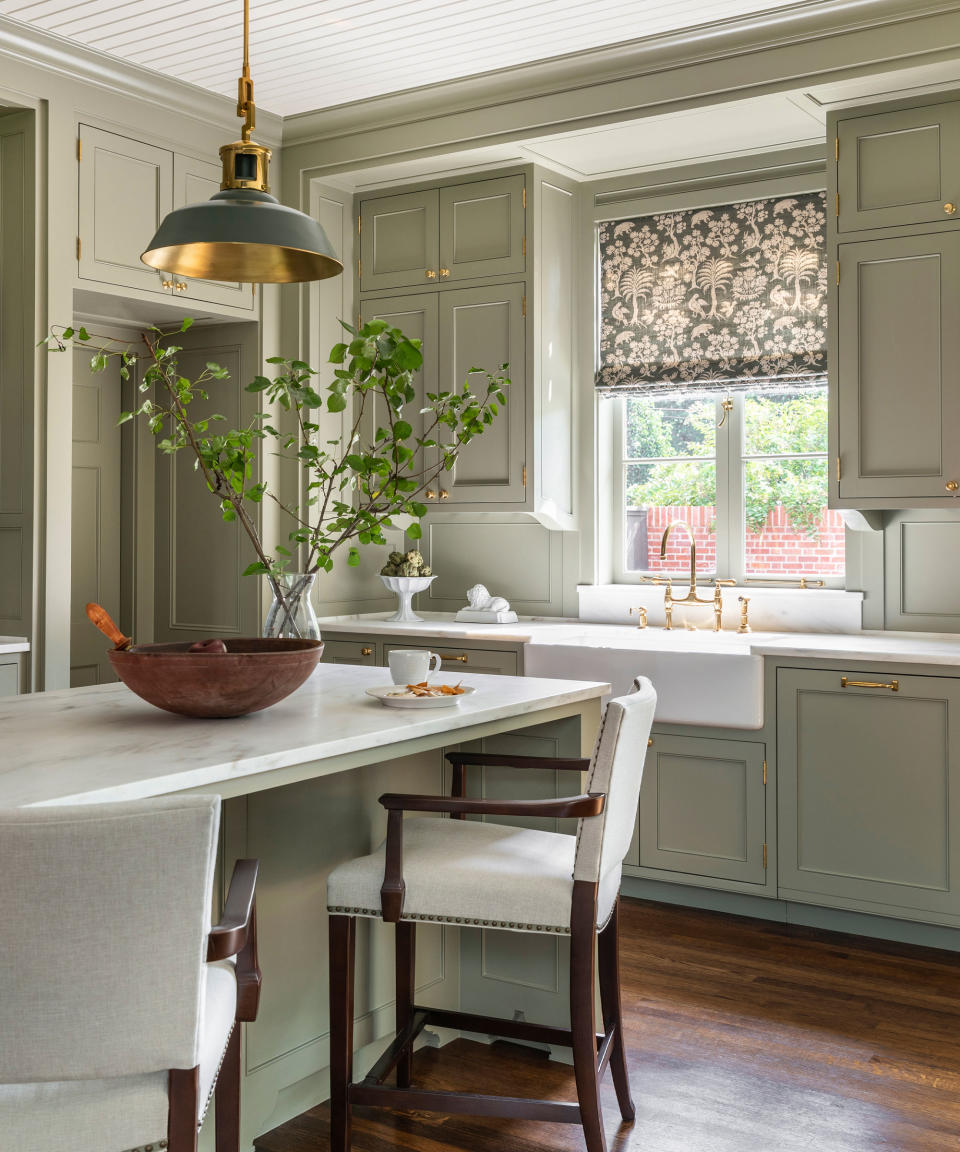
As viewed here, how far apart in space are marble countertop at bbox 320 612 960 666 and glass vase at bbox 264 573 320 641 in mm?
1704

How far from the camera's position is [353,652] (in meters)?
4.45

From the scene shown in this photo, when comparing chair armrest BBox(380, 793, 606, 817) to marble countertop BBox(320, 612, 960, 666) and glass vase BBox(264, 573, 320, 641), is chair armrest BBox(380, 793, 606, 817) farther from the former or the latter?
marble countertop BBox(320, 612, 960, 666)

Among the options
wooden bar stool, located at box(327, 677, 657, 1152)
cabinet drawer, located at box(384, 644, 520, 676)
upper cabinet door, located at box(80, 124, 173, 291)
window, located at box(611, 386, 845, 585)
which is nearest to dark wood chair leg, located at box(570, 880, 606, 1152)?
wooden bar stool, located at box(327, 677, 657, 1152)

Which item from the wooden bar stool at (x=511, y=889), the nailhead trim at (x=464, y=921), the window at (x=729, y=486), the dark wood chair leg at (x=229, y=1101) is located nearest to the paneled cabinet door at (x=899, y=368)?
the window at (x=729, y=486)

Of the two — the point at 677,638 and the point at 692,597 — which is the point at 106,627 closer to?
the point at 677,638

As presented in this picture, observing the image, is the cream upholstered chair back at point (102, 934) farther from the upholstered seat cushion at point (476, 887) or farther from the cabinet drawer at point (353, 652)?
the cabinet drawer at point (353, 652)

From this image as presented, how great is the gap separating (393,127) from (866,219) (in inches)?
71.2

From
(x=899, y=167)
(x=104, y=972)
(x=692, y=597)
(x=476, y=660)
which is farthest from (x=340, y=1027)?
(x=899, y=167)

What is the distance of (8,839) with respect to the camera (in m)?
1.18

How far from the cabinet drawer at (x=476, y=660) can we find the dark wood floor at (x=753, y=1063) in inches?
42.0

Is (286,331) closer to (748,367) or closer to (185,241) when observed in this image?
(748,367)

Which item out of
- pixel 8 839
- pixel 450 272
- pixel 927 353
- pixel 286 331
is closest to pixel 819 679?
pixel 927 353

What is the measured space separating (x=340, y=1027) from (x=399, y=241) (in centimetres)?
335

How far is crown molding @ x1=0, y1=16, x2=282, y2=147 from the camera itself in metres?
3.70
